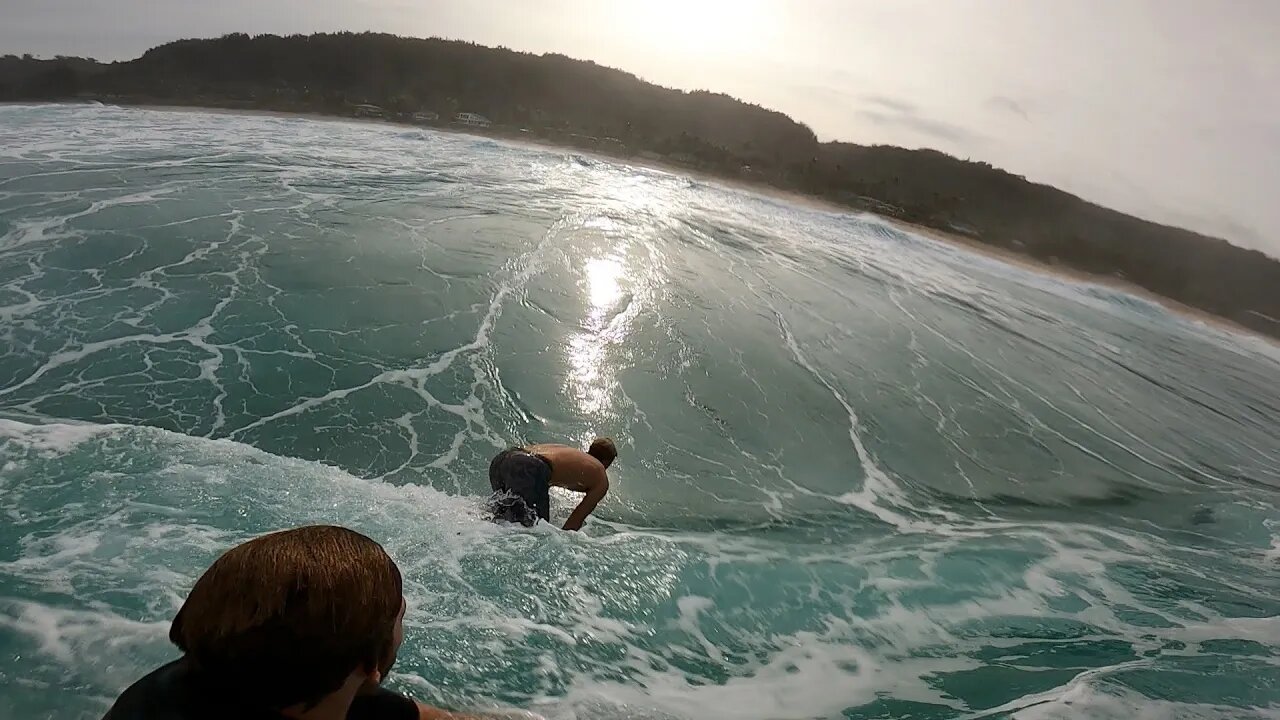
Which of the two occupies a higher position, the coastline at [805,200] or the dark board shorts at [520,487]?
the coastline at [805,200]

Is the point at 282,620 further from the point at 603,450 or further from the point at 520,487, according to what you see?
the point at 603,450

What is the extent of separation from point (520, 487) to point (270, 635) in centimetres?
422

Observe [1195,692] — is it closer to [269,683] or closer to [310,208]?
[269,683]

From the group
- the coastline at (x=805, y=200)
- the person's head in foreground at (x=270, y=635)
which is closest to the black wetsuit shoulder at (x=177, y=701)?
the person's head in foreground at (x=270, y=635)

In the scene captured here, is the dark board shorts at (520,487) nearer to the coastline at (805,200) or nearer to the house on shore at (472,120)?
the coastline at (805,200)

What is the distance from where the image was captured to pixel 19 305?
8906mm

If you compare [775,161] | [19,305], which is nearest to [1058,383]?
[19,305]

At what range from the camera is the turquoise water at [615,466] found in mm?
4539

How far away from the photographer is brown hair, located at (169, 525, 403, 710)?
1285 mm

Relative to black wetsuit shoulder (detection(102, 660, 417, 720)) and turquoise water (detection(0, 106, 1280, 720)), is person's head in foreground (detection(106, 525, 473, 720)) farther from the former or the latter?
turquoise water (detection(0, 106, 1280, 720))

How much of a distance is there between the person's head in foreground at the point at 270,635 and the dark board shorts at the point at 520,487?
4045 mm

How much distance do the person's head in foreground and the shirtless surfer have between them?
4.05 metres

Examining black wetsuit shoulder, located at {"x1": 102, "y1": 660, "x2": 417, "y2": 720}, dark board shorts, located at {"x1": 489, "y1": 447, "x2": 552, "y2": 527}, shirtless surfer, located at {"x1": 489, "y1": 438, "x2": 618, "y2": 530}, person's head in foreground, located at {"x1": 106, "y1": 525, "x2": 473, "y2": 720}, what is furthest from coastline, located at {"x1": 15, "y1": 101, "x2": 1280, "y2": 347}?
black wetsuit shoulder, located at {"x1": 102, "y1": 660, "x2": 417, "y2": 720}

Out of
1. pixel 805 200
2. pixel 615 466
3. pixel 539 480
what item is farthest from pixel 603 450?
pixel 805 200
